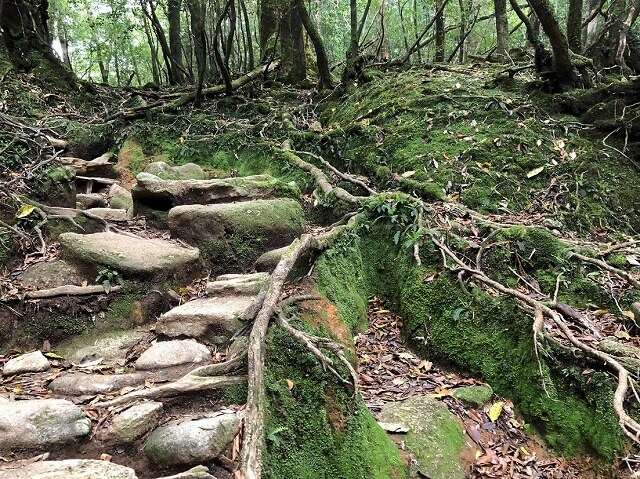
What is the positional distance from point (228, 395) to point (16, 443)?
1.10 m

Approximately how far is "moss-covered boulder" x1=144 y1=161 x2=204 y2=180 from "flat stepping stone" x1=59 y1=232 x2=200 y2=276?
200 cm

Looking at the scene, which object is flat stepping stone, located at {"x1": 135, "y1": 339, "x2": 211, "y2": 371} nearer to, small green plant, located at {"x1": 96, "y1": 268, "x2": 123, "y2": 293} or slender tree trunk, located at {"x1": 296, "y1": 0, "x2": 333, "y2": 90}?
small green plant, located at {"x1": 96, "y1": 268, "x2": 123, "y2": 293}

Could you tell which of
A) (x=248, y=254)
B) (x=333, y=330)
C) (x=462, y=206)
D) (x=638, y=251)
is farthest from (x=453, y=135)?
(x=333, y=330)

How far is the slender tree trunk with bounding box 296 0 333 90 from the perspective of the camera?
302 inches

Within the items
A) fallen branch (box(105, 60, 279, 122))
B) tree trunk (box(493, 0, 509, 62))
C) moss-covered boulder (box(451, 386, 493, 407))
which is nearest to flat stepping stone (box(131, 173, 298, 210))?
fallen branch (box(105, 60, 279, 122))

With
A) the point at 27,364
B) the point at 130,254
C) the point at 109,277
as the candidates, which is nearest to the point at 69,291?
the point at 109,277

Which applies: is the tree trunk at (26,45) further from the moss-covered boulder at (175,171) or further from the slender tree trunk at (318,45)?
the slender tree trunk at (318,45)

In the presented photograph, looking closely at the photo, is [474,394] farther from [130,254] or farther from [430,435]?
[130,254]

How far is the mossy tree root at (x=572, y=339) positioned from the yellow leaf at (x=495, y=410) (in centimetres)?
68

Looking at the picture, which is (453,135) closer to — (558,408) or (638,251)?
(638,251)

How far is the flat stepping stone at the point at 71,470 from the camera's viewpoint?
197cm

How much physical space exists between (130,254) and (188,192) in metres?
1.64

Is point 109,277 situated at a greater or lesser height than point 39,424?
greater

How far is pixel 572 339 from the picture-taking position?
331cm
